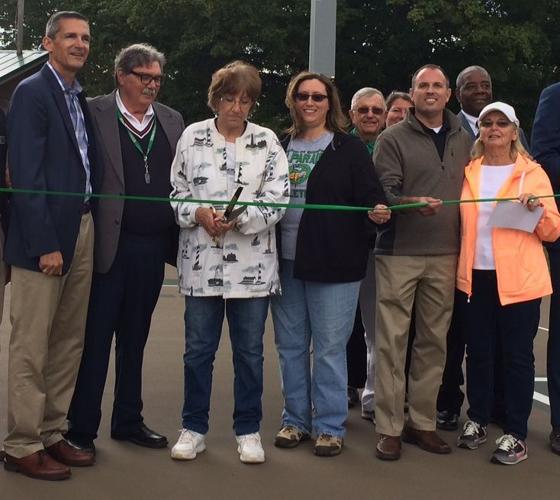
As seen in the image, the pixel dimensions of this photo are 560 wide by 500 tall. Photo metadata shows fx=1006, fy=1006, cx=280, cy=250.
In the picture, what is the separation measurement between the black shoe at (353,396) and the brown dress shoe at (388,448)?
1115mm

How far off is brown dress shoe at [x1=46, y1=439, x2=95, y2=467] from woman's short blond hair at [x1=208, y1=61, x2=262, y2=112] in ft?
6.25

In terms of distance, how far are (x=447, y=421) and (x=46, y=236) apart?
2.78 meters

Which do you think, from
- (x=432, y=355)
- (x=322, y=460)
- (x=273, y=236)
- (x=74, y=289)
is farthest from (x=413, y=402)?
(x=74, y=289)

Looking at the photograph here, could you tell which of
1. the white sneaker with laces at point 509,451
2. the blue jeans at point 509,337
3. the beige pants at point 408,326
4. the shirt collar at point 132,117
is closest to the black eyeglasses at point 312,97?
the shirt collar at point 132,117

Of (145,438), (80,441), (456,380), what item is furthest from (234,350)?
(456,380)

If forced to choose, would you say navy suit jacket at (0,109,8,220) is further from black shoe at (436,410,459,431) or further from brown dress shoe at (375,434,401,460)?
black shoe at (436,410,459,431)

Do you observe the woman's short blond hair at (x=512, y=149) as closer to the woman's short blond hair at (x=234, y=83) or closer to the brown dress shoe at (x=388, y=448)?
the woman's short blond hair at (x=234, y=83)

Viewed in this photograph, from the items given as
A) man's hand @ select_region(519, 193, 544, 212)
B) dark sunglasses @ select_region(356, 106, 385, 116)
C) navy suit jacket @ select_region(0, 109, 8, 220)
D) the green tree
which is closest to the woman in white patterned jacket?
navy suit jacket @ select_region(0, 109, 8, 220)

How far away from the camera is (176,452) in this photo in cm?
526

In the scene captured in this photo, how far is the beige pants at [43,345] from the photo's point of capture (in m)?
4.90

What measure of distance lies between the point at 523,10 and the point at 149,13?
10.1 m

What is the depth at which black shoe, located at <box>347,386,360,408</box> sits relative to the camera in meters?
6.66

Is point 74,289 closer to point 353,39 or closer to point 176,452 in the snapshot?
point 176,452

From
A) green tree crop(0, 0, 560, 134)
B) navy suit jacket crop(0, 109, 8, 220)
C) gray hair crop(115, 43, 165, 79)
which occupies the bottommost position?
navy suit jacket crop(0, 109, 8, 220)
